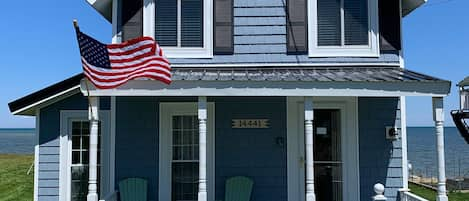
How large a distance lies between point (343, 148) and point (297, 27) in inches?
88.1

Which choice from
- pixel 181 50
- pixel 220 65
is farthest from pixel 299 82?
pixel 181 50

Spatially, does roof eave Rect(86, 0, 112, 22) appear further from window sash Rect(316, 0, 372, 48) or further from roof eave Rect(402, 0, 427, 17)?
roof eave Rect(402, 0, 427, 17)

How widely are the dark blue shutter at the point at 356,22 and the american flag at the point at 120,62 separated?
3.44 m

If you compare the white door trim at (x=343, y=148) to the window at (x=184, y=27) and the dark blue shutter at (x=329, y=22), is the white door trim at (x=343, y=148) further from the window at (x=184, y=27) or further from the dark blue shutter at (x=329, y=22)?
the window at (x=184, y=27)

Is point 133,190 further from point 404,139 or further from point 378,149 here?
point 404,139

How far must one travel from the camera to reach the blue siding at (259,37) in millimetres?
8117

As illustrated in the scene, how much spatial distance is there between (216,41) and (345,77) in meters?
2.36

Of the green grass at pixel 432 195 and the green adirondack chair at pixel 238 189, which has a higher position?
the green adirondack chair at pixel 238 189

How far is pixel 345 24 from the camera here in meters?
8.17

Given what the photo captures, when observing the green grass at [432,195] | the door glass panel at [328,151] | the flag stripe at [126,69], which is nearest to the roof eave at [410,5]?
the door glass panel at [328,151]

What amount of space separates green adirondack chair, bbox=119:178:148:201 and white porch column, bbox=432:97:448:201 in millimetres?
4627

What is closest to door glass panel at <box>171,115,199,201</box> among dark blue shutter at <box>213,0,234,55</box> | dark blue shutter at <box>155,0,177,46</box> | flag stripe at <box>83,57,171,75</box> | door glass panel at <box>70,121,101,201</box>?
dark blue shutter at <box>213,0,234,55</box>

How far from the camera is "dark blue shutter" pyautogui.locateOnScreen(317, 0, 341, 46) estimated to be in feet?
26.8

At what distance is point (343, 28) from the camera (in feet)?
26.8
